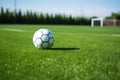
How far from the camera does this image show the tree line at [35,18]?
58031 mm

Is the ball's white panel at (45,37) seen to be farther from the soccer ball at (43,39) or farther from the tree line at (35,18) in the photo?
the tree line at (35,18)

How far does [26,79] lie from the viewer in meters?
3.39

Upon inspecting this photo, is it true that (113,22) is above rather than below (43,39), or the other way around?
above

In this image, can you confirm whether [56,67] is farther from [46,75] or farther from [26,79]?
[26,79]

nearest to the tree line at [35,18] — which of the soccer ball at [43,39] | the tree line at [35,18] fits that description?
the tree line at [35,18]

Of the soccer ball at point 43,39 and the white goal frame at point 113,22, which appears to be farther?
the white goal frame at point 113,22

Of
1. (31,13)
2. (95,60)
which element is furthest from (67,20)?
(95,60)

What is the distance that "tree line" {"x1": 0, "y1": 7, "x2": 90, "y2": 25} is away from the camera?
58.0 m

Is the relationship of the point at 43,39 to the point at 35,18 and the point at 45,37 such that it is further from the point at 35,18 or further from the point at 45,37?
the point at 35,18

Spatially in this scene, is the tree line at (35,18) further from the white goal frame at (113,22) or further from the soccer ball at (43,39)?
the soccer ball at (43,39)

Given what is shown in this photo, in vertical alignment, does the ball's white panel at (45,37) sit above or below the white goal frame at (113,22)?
below

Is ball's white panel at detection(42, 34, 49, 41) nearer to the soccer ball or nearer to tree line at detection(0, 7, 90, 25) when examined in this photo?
the soccer ball

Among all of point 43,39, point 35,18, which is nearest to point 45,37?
point 43,39

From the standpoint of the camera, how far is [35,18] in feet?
207
